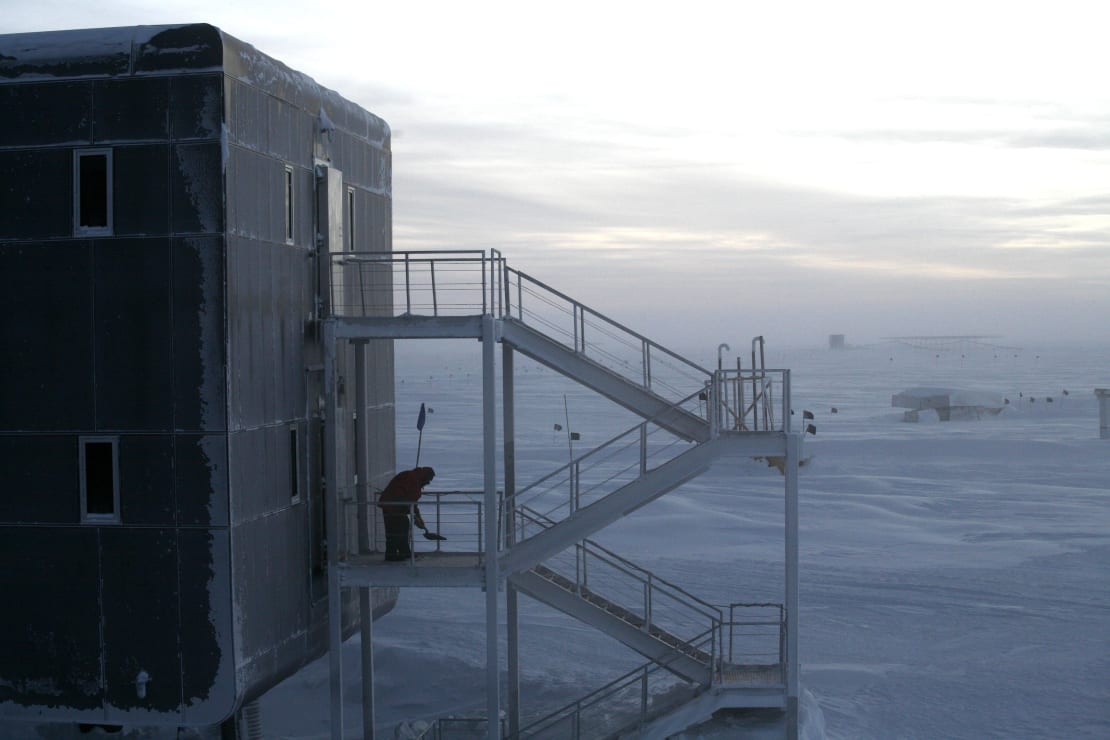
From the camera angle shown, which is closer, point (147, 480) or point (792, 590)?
point (147, 480)

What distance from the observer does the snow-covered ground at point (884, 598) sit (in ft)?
77.7

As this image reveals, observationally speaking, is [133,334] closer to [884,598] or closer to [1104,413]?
[884,598]

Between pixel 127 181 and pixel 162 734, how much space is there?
1154 cm

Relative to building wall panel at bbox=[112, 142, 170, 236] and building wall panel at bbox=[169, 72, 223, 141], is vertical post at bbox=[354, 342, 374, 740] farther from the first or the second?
Answer: building wall panel at bbox=[169, 72, 223, 141]

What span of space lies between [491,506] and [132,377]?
5.57 m

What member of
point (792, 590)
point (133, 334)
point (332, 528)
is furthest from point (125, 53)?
point (792, 590)

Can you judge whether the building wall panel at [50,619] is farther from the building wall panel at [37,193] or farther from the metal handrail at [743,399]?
the metal handrail at [743,399]

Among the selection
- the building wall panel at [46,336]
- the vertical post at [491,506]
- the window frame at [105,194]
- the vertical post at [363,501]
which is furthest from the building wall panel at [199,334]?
the vertical post at [491,506]

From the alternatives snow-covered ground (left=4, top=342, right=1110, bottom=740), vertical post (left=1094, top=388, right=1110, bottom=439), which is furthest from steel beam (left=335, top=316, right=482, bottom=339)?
vertical post (left=1094, top=388, right=1110, bottom=439)

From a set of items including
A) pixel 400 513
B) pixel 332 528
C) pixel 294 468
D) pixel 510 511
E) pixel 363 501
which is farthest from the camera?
pixel 363 501

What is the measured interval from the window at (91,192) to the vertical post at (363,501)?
471 centimetres

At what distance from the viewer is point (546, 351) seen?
1833 cm

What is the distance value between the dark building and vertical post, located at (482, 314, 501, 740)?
3352 millimetres

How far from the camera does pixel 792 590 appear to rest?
59.2ft
